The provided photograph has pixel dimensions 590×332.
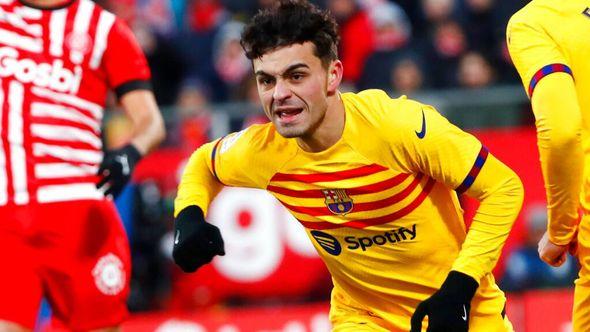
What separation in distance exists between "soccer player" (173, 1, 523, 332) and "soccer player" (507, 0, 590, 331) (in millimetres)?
232

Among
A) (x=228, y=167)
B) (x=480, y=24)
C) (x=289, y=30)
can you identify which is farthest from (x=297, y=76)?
(x=480, y=24)

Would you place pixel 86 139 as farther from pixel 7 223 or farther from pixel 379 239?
pixel 379 239

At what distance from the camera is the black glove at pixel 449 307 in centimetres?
545

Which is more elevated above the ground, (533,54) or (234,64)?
(533,54)

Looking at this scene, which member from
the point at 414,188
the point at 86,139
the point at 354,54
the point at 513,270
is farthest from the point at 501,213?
the point at 354,54

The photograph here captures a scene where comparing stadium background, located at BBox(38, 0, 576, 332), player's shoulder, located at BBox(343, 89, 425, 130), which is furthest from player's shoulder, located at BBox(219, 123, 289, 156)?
stadium background, located at BBox(38, 0, 576, 332)

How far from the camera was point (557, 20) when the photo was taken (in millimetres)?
5848

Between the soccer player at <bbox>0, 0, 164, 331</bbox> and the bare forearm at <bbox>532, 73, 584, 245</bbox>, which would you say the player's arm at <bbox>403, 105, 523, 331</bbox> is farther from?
the soccer player at <bbox>0, 0, 164, 331</bbox>

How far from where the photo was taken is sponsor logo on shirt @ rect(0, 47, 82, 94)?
664cm

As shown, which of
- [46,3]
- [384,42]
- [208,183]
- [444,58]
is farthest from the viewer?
[384,42]

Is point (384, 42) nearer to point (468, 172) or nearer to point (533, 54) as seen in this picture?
point (533, 54)

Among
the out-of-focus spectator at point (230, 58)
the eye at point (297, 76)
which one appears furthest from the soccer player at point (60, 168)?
the out-of-focus spectator at point (230, 58)

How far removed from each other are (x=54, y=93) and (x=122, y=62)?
40 cm

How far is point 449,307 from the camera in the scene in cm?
547
